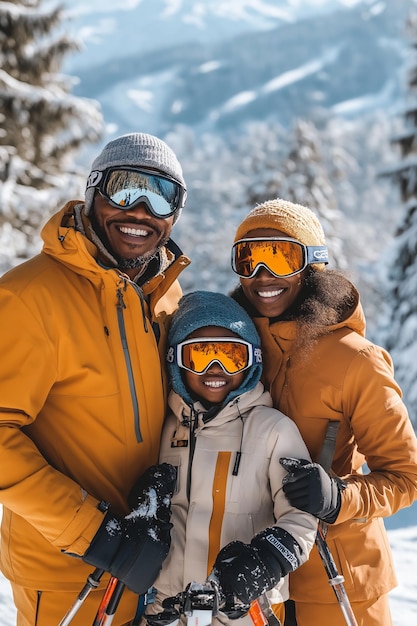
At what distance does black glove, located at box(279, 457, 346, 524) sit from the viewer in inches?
98.4

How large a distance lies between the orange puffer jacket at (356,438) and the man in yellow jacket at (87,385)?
66 cm

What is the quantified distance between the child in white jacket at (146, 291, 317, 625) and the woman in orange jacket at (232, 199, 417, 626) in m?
0.13

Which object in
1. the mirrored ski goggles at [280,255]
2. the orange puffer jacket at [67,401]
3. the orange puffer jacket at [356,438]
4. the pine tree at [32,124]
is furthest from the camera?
the pine tree at [32,124]

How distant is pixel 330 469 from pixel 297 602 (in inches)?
25.5

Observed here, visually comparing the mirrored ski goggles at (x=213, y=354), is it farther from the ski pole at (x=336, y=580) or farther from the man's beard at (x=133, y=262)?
the ski pole at (x=336, y=580)

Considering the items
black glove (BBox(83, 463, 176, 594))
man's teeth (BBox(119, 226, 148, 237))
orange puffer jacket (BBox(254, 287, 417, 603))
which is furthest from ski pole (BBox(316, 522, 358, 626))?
man's teeth (BBox(119, 226, 148, 237))

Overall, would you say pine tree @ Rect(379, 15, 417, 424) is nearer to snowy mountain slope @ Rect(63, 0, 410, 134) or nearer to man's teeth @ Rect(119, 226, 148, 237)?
man's teeth @ Rect(119, 226, 148, 237)

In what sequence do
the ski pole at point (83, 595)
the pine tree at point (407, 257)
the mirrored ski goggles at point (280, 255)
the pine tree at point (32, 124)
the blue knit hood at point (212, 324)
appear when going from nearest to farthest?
1. the ski pole at point (83, 595)
2. the blue knit hood at point (212, 324)
3. the mirrored ski goggles at point (280, 255)
4. the pine tree at point (32, 124)
5. the pine tree at point (407, 257)

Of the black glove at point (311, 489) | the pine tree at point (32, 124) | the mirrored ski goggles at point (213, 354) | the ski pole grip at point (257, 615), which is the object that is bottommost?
the ski pole grip at point (257, 615)

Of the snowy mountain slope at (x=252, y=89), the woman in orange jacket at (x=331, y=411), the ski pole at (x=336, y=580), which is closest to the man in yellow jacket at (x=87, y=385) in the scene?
the woman in orange jacket at (x=331, y=411)

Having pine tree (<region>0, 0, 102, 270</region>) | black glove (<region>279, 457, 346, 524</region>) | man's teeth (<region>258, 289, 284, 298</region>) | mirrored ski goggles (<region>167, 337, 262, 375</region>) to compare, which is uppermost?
pine tree (<region>0, 0, 102, 270</region>)

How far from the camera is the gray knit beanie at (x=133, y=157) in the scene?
281 cm

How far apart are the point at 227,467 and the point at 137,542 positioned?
19.5 inches

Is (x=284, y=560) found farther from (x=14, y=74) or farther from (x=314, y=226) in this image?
(x=14, y=74)
